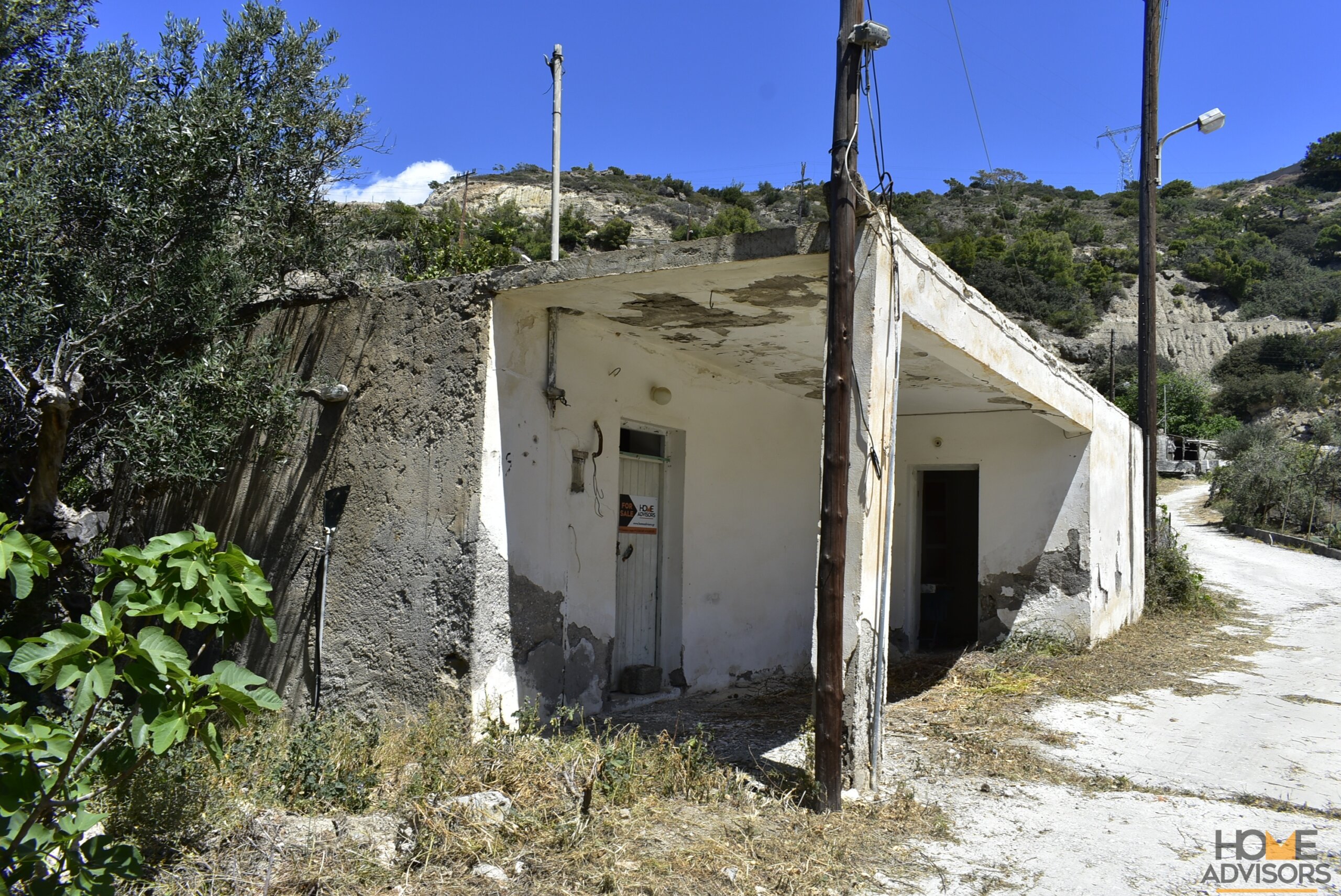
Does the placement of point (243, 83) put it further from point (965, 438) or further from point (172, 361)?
point (965, 438)

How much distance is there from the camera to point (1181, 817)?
14.7 ft

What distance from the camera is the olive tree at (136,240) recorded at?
194 inches

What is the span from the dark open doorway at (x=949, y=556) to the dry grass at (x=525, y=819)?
6.56 m

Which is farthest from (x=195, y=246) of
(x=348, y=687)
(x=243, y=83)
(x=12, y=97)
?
(x=348, y=687)

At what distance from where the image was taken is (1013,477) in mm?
9578

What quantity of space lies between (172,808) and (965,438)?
8304 millimetres

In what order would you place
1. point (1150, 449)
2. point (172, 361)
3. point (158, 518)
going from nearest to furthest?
point (172, 361) < point (158, 518) < point (1150, 449)

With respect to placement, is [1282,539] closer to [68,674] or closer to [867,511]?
[867,511]

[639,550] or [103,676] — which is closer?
[103,676]

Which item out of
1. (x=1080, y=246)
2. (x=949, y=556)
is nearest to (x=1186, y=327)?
(x=1080, y=246)

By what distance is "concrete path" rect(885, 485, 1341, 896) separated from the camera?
3750mm

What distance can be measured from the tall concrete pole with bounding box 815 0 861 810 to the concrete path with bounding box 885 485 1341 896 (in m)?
0.75

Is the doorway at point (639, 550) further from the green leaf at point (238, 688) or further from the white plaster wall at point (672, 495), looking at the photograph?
the green leaf at point (238, 688)

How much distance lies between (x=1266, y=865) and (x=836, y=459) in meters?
2.56
